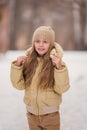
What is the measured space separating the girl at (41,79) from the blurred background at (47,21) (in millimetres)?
10373

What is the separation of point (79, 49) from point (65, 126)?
9.98m

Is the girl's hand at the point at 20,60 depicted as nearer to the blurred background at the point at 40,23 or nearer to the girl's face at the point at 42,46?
the girl's face at the point at 42,46

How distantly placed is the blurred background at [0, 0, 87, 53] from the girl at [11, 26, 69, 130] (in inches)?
408

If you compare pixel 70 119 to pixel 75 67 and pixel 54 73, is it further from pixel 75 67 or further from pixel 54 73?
pixel 75 67

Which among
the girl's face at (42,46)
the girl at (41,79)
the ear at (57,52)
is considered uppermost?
the girl's face at (42,46)

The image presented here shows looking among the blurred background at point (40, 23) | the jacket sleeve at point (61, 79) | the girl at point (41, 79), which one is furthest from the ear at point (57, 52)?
the blurred background at point (40, 23)

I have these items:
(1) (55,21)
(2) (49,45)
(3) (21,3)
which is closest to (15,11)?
(3) (21,3)

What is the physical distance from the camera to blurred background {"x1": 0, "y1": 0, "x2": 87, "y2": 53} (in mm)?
13133

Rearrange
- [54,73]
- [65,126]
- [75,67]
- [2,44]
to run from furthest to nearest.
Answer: [2,44], [75,67], [65,126], [54,73]

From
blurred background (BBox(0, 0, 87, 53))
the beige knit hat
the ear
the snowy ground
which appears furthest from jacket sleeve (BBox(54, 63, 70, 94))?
blurred background (BBox(0, 0, 87, 53))

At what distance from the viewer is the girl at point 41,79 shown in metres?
2.62

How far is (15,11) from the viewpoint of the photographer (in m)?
13.4

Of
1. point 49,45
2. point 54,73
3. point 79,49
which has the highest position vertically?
point 49,45

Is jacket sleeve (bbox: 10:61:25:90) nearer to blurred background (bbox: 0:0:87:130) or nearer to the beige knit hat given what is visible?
the beige knit hat
